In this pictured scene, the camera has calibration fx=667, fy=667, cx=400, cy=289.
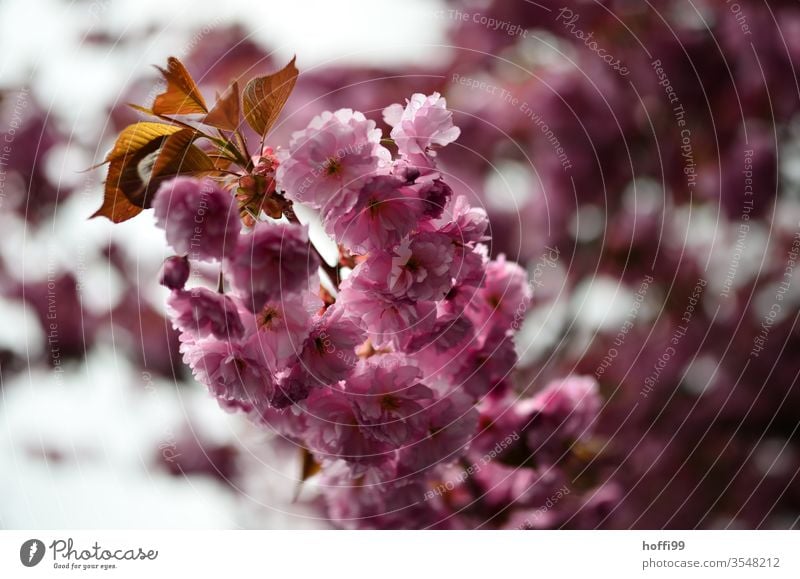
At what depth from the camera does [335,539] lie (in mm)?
782

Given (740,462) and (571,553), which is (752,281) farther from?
(571,553)

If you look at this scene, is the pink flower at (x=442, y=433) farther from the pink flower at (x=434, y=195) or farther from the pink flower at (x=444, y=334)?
the pink flower at (x=434, y=195)

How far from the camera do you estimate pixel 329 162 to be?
0.44 m

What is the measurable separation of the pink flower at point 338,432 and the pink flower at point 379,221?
12 cm

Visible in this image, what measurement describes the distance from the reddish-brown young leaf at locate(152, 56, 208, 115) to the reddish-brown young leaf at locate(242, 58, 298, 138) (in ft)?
0.12

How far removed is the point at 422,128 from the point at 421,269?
0.33 feet

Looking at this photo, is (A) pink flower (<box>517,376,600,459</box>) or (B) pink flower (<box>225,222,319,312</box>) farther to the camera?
(A) pink flower (<box>517,376,600,459</box>)

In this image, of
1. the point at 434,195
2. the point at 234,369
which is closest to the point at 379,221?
the point at 434,195

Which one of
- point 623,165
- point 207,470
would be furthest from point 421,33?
point 207,470

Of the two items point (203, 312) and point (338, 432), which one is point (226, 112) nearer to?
point (203, 312)

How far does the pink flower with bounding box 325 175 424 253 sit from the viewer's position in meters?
0.45

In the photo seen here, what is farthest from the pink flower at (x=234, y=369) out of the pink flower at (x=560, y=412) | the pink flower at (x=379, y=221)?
the pink flower at (x=560, y=412)

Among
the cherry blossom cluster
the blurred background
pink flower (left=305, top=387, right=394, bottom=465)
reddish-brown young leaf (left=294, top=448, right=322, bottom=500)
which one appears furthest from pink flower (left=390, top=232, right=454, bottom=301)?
the blurred background

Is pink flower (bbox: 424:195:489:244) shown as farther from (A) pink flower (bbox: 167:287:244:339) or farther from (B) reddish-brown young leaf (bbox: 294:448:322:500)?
(B) reddish-brown young leaf (bbox: 294:448:322:500)
